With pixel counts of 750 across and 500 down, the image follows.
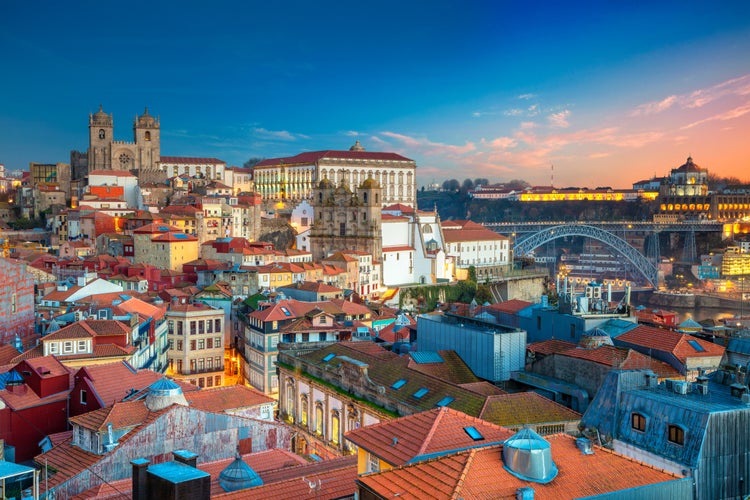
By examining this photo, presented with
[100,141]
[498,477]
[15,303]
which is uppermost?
[100,141]

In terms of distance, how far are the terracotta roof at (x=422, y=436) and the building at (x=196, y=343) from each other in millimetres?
20536

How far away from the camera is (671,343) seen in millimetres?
17609

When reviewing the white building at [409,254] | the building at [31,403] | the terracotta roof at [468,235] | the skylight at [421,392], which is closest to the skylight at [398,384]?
the skylight at [421,392]

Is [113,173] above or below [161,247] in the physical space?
above

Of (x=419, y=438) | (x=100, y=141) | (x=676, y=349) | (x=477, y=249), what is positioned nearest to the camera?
(x=419, y=438)

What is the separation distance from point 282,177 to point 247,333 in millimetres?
→ 54761

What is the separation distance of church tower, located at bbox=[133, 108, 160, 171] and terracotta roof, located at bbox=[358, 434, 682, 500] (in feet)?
234

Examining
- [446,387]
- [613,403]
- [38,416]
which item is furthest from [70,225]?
[613,403]

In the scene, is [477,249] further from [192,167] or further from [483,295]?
[192,167]

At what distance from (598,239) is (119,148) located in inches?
2054

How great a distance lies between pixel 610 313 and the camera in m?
21.4

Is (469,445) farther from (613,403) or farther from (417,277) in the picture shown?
(417,277)

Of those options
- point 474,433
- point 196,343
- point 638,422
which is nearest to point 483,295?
point 196,343

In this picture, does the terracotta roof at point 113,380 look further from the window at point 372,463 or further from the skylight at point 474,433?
the skylight at point 474,433
